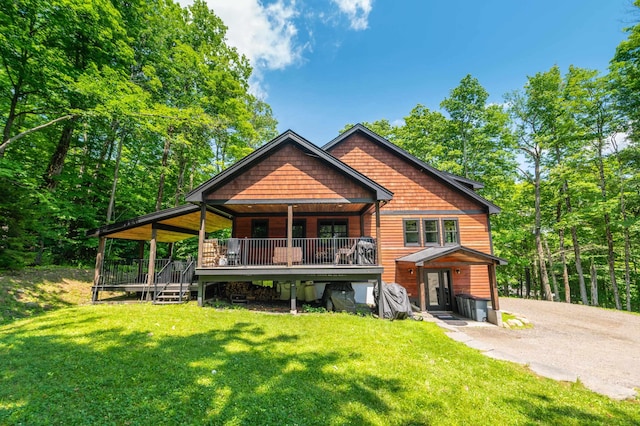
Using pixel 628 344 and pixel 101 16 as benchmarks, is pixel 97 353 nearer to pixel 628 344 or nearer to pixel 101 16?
pixel 101 16

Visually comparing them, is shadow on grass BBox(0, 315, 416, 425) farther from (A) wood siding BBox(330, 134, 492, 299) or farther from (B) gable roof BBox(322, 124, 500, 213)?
(B) gable roof BBox(322, 124, 500, 213)

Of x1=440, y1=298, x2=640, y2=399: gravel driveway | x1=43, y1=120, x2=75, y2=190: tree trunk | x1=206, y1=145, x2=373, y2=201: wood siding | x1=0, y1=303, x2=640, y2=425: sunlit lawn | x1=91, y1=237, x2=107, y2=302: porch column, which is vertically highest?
x1=43, y1=120, x2=75, y2=190: tree trunk

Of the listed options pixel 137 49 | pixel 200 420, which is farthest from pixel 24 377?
pixel 137 49

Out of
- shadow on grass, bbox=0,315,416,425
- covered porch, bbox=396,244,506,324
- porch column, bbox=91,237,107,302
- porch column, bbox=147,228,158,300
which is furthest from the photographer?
A: covered porch, bbox=396,244,506,324

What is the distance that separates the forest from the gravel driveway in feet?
30.3

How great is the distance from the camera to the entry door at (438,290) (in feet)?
39.2

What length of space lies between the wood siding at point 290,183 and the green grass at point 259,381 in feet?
16.0

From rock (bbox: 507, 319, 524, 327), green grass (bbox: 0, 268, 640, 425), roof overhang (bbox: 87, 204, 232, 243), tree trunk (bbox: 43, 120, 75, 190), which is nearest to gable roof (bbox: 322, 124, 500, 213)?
rock (bbox: 507, 319, 524, 327)

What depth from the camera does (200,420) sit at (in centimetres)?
320

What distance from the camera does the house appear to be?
383 inches

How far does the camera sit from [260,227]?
498 inches

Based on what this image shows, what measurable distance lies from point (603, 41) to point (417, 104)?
38.0 feet

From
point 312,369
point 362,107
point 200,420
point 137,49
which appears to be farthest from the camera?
point 362,107

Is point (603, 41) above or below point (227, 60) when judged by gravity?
below
